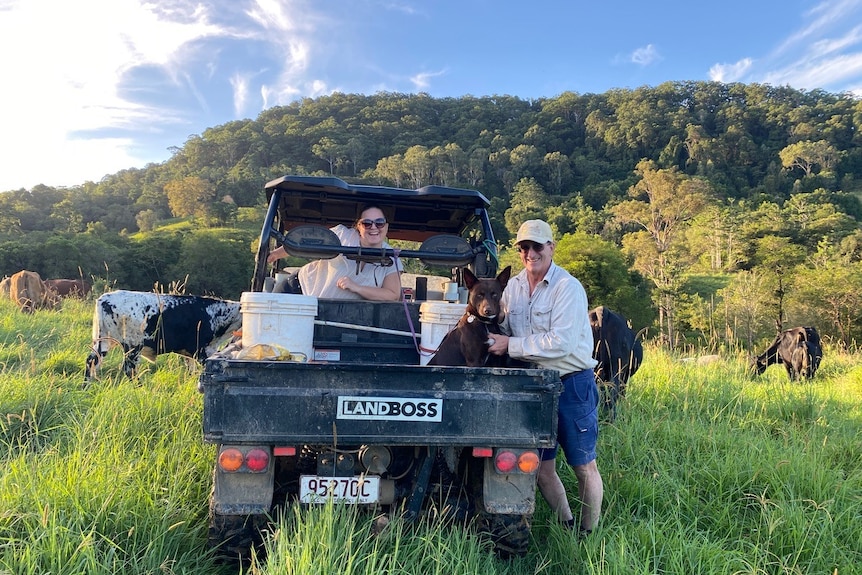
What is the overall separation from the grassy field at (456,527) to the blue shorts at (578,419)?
0.41 meters

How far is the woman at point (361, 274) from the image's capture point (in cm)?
394

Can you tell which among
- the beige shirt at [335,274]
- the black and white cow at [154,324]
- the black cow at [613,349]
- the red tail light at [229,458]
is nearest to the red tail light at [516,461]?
the red tail light at [229,458]

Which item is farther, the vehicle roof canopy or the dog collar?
the vehicle roof canopy

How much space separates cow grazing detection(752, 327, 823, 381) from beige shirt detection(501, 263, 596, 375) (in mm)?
6398

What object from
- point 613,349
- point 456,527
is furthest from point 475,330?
point 613,349

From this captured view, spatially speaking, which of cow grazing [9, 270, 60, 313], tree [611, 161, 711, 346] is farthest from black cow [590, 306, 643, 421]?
tree [611, 161, 711, 346]

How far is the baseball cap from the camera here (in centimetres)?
300

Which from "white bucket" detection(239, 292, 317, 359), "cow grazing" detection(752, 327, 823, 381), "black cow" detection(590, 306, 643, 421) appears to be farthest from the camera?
"cow grazing" detection(752, 327, 823, 381)

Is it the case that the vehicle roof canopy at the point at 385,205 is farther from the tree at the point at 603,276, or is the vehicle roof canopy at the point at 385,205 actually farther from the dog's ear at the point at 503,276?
the tree at the point at 603,276

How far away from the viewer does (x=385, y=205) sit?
4.23m

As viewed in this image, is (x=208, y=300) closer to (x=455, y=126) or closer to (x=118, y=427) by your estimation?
(x=118, y=427)

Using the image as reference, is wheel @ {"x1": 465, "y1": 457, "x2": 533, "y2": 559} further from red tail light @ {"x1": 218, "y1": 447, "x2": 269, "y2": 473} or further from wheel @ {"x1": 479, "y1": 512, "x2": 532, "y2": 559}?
red tail light @ {"x1": 218, "y1": 447, "x2": 269, "y2": 473}

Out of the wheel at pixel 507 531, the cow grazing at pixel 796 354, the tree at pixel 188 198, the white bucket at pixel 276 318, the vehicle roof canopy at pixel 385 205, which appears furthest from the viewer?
the tree at pixel 188 198

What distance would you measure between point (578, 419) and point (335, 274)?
2084mm
